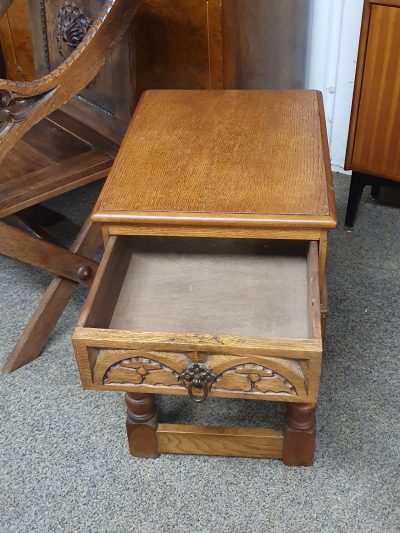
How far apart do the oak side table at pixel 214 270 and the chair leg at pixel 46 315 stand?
210 mm

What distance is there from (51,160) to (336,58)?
89cm

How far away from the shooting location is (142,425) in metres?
1.12

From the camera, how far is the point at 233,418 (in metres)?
1.24

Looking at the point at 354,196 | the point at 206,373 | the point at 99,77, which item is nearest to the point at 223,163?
the point at 206,373

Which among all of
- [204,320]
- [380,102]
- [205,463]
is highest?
[380,102]

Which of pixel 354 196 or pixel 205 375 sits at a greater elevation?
pixel 205 375

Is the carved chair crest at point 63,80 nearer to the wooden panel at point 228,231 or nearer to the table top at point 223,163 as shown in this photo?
the table top at point 223,163

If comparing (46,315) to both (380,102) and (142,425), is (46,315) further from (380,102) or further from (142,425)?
(380,102)

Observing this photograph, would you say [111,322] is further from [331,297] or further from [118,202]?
[331,297]

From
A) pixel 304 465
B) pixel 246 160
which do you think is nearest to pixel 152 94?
pixel 246 160

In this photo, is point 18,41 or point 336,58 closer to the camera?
point 18,41

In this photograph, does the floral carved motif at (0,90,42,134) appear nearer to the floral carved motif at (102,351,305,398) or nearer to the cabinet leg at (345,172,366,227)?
the floral carved motif at (102,351,305,398)

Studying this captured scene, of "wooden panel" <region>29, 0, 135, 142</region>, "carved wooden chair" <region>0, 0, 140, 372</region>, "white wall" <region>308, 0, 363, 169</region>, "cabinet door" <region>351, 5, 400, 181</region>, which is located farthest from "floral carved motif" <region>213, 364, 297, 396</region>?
"white wall" <region>308, 0, 363, 169</region>

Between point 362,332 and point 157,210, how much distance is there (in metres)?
0.62
